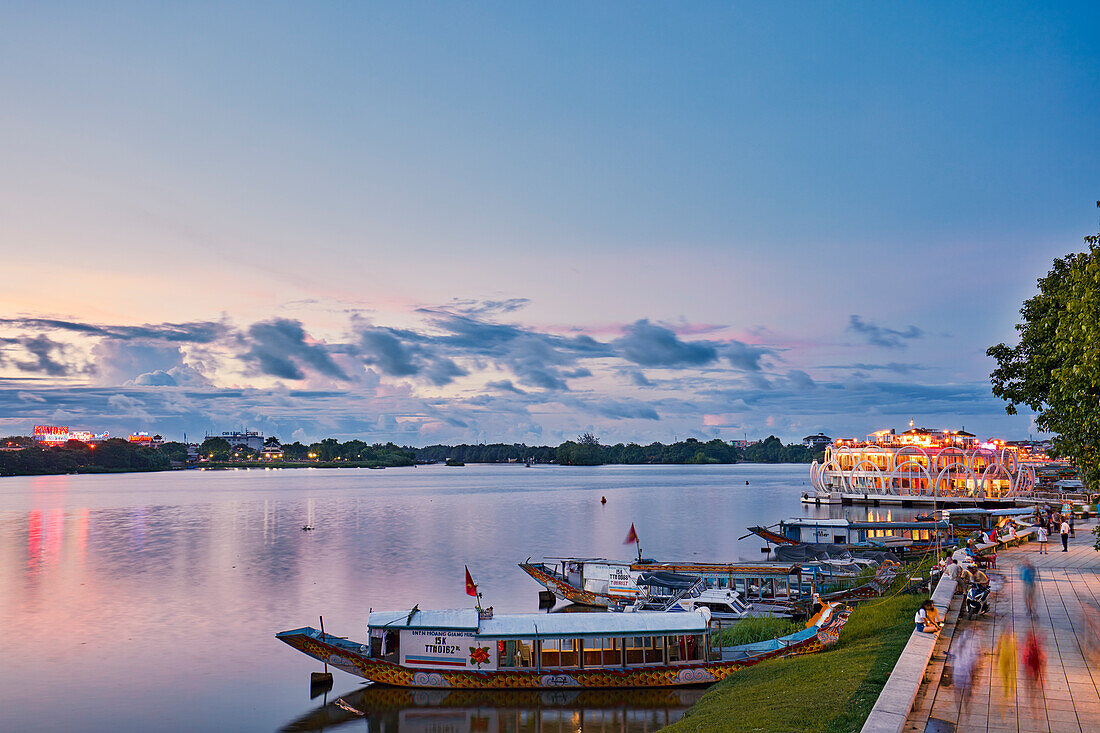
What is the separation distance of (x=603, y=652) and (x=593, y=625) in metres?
0.93

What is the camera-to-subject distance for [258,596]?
157 ft

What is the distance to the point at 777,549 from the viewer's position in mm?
48531

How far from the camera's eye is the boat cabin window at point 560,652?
25.4 metres

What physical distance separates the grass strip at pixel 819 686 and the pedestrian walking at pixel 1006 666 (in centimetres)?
215

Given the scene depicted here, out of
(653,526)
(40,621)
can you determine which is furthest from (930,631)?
(653,526)

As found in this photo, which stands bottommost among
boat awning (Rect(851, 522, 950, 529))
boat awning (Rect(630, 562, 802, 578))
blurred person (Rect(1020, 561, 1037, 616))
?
boat awning (Rect(851, 522, 950, 529))

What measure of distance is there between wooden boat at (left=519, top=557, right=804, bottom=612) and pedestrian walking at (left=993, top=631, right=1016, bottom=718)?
1974 centimetres

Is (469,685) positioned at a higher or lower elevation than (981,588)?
lower

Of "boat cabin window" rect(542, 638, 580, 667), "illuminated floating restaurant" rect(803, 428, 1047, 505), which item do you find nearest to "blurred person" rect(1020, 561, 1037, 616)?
"boat cabin window" rect(542, 638, 580, 667)

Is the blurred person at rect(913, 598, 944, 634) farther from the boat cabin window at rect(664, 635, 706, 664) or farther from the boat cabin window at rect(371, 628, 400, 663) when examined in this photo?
the boat cabin window at rect(371, 628, 400, 663)

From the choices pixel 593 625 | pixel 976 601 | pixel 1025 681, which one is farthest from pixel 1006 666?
pixel 593 625

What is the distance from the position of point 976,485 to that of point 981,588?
90811mm

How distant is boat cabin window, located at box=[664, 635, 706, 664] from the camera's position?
25859 millimetres

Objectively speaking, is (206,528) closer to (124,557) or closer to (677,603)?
(124,557)
